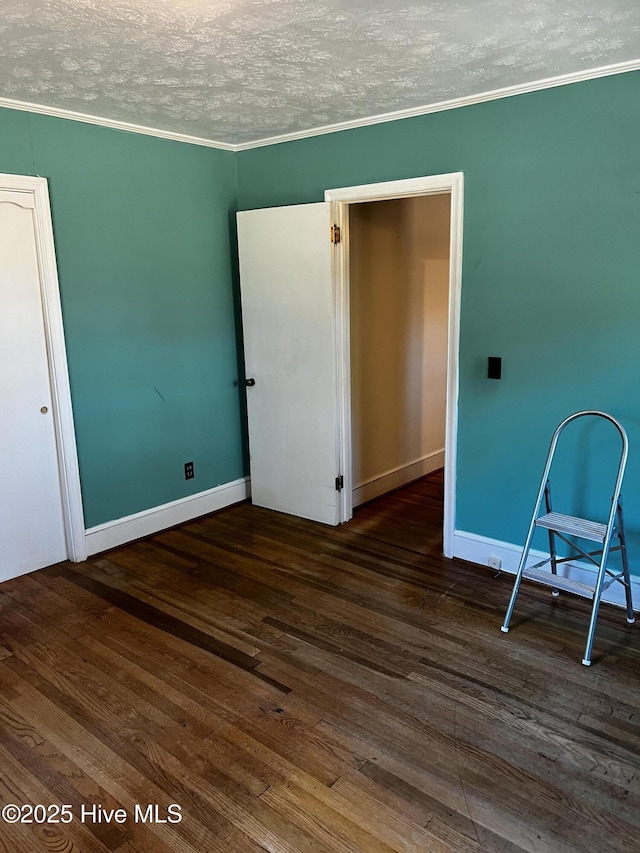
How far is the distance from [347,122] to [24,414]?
2.39 m

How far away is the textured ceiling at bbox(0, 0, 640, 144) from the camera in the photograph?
2.03m

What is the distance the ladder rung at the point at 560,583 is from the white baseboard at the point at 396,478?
1747 millimetres

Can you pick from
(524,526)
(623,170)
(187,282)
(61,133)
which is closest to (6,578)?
(187,282)

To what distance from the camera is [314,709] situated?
7.51 feet

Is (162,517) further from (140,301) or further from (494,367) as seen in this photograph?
(494,367)

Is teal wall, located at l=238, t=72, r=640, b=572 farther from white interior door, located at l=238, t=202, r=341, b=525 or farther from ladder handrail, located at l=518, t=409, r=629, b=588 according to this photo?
white interior door, located at l=238, t=202, r=341, b=525

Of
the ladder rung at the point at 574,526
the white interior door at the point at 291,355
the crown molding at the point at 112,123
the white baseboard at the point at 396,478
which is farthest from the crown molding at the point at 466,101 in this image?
the white baseboard at the point at 396,478

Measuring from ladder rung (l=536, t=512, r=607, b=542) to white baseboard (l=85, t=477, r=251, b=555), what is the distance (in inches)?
90.3

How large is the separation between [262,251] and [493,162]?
1550 millimetres

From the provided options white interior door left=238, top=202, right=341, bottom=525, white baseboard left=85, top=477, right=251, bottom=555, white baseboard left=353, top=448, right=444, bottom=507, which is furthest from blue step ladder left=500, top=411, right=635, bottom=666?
white baseboard left=85, top=477, right=251, bottom=555

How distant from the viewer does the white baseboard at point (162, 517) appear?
12.1ft

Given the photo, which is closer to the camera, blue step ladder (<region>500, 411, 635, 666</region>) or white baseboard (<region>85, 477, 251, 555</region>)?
blue step ladder (<region>500, 411, 635, 666</region>)

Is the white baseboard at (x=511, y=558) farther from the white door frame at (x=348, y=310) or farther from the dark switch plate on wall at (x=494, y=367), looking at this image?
the dark switch plate on wall at (x=494, y=367)

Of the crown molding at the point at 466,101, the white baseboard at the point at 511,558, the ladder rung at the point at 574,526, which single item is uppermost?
the crown molding at the point at 466,101
